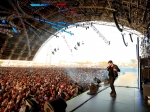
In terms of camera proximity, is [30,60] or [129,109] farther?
[30,60]

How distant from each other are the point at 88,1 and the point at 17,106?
1554 cm

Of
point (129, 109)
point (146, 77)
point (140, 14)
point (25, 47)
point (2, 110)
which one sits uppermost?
point (140, 14)

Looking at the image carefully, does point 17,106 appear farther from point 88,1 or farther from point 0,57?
point 0,57

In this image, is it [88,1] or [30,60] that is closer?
[88,1]

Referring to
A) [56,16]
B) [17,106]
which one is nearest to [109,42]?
[56,16]

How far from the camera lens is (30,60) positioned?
38.5 metres

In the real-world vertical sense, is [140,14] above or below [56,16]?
below

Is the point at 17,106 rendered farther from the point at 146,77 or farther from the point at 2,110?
the point at 146,77

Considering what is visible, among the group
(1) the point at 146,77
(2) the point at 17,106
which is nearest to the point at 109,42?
(1) the point at 146,77

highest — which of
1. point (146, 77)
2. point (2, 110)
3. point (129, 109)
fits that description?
point (146, 77)

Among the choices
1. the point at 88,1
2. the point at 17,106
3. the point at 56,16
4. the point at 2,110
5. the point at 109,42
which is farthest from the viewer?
the point at 56,16

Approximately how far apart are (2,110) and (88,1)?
16.0 meters

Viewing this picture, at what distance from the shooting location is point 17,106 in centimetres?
661

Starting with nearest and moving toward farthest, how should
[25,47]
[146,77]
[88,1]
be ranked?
[146,77] → [88,1] → [25,47]
